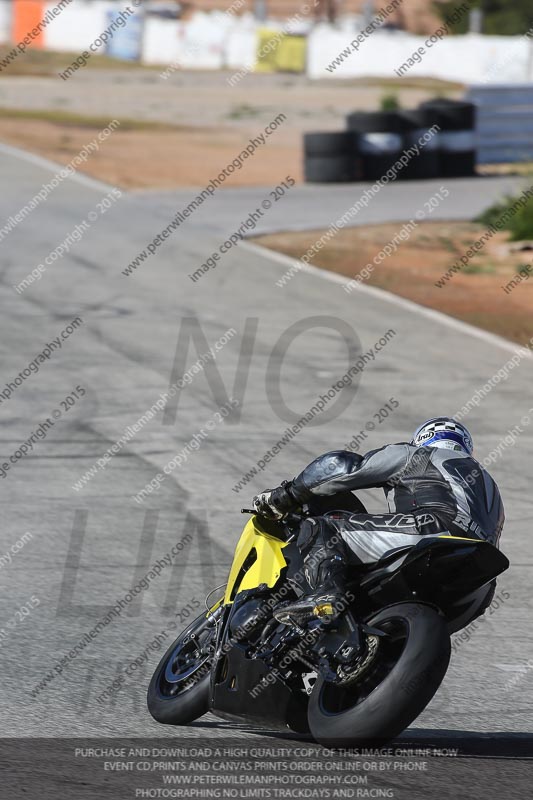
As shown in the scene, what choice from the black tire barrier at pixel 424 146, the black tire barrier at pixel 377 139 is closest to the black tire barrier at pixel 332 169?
the black tire barrier at pixel 377 139

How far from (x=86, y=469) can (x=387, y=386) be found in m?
4.12

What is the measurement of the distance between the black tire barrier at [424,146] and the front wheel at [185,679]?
22509mm

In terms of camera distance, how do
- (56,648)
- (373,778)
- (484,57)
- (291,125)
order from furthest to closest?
(484,57), (291,125), (56,648), (373,778)

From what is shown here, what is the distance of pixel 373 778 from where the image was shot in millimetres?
5363

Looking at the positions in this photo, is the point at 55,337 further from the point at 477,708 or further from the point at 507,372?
the point at 477,708

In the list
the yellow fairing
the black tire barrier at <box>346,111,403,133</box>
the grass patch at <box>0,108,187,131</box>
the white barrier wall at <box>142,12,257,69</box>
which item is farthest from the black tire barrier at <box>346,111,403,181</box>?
the white barrier wall at <box>142,12,257,69</box>

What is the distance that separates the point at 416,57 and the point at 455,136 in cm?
2726

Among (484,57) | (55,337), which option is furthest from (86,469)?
(484,57)

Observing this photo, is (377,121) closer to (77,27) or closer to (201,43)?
(201,43)

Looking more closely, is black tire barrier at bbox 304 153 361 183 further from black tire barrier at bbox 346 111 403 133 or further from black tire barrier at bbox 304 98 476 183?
black tire barrier at bbox 346 111 403 133

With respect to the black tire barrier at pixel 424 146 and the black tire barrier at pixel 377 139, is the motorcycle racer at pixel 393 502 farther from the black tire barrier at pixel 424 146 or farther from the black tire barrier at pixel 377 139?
the black tire barrier at pixel 424 146

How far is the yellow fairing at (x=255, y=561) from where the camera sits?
19.5ft

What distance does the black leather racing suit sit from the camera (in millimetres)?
5586

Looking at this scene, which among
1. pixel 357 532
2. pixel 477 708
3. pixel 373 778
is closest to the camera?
pixel 373 778
